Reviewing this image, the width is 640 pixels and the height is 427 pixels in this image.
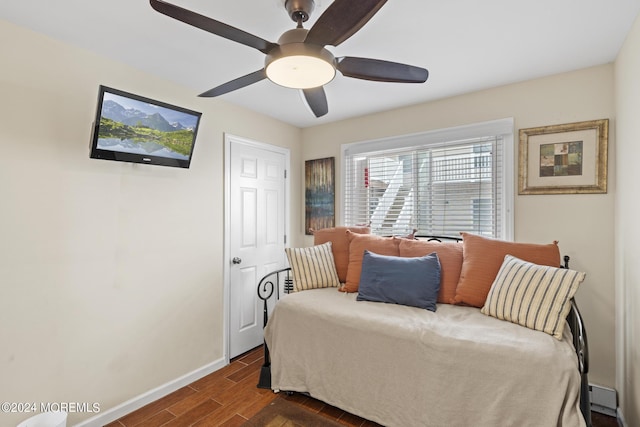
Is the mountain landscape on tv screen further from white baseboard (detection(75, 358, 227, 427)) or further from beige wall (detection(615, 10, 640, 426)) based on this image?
beige wall (detection(615, 10, 640, 426))

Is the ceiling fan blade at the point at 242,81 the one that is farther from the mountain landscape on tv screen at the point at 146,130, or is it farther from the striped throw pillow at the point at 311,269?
the striped throw pillow at the point at 311,269

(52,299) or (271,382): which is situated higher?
(52,299)

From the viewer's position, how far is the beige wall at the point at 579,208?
7.26ft

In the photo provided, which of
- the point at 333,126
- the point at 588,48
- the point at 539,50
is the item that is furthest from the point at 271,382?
the point at 588,48

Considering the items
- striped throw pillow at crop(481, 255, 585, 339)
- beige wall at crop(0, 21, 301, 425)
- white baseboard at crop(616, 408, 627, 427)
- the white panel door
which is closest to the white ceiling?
beige wall at crop(0, 21, 301, 425)

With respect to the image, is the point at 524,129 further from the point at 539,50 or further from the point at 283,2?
the point at 283,2

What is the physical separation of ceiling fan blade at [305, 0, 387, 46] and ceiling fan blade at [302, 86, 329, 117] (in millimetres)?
480

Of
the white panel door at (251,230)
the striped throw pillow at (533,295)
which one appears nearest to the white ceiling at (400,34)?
the white panel door at (251,230)

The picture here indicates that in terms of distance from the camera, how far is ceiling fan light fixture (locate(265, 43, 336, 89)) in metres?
1.34

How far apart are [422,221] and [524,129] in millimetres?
1111

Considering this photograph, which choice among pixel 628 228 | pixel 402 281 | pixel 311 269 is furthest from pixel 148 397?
pixel 628 228

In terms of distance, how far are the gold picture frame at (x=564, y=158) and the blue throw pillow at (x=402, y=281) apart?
1.01 m

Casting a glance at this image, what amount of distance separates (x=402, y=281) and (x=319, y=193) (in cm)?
170

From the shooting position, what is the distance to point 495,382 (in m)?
1.58
